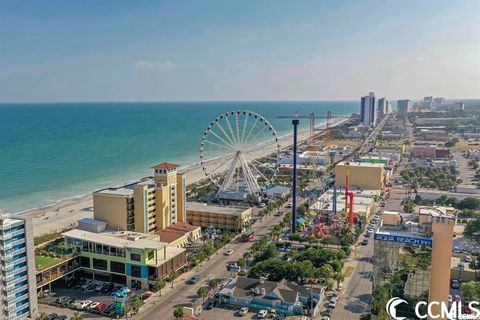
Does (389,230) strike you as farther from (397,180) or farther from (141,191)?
(397,180)

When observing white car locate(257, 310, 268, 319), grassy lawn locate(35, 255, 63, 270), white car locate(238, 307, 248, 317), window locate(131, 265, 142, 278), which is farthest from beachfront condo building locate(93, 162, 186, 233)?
white car locate(257, 310, 268, 319)

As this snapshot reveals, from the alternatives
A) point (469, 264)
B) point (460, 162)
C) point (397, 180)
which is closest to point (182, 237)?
point (469, 264)

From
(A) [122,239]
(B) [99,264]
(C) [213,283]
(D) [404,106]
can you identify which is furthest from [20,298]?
(D) [404,106]

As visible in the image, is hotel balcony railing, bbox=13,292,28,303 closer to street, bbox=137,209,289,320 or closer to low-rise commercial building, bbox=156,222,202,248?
street, bbox=137,209,289,320

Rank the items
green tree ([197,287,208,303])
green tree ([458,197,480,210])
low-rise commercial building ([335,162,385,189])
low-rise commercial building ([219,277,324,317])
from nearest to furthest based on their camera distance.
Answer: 1. low-rise commercial building ([219,277,324,317])
2. green tree ([197,287,208,303])
3. green tree ([458,197,480,210])
4. low-rise commercial building ([335,162,385,189])

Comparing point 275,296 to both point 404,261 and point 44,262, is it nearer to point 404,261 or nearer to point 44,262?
point 404,261

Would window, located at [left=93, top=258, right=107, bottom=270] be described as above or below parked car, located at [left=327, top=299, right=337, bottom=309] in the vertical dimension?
above

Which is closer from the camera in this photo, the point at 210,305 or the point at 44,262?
the point at 210,305
